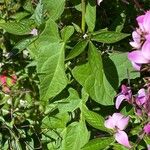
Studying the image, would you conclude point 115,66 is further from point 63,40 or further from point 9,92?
point 9,92

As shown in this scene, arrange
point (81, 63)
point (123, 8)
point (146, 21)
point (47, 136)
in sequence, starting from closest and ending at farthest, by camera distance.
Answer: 1. point (146, 21)
2. point (81, 63)
3. point (47, 136)
4. point (123, 8)

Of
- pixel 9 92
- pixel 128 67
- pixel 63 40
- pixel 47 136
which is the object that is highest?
pixel 63 40

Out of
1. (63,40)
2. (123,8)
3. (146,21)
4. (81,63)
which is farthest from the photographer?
(123,8)

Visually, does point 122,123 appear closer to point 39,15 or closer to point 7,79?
point 39,15

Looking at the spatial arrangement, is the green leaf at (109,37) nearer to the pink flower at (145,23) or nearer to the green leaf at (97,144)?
the pink flower at (145,23)

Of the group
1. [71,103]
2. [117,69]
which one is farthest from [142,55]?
[71,103]

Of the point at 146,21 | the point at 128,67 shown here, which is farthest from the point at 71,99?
the point at 146,21

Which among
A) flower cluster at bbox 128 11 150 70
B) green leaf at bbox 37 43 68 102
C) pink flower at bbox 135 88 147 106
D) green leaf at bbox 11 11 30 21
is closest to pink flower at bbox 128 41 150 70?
flower cluster at bbox 128 11 150 70
